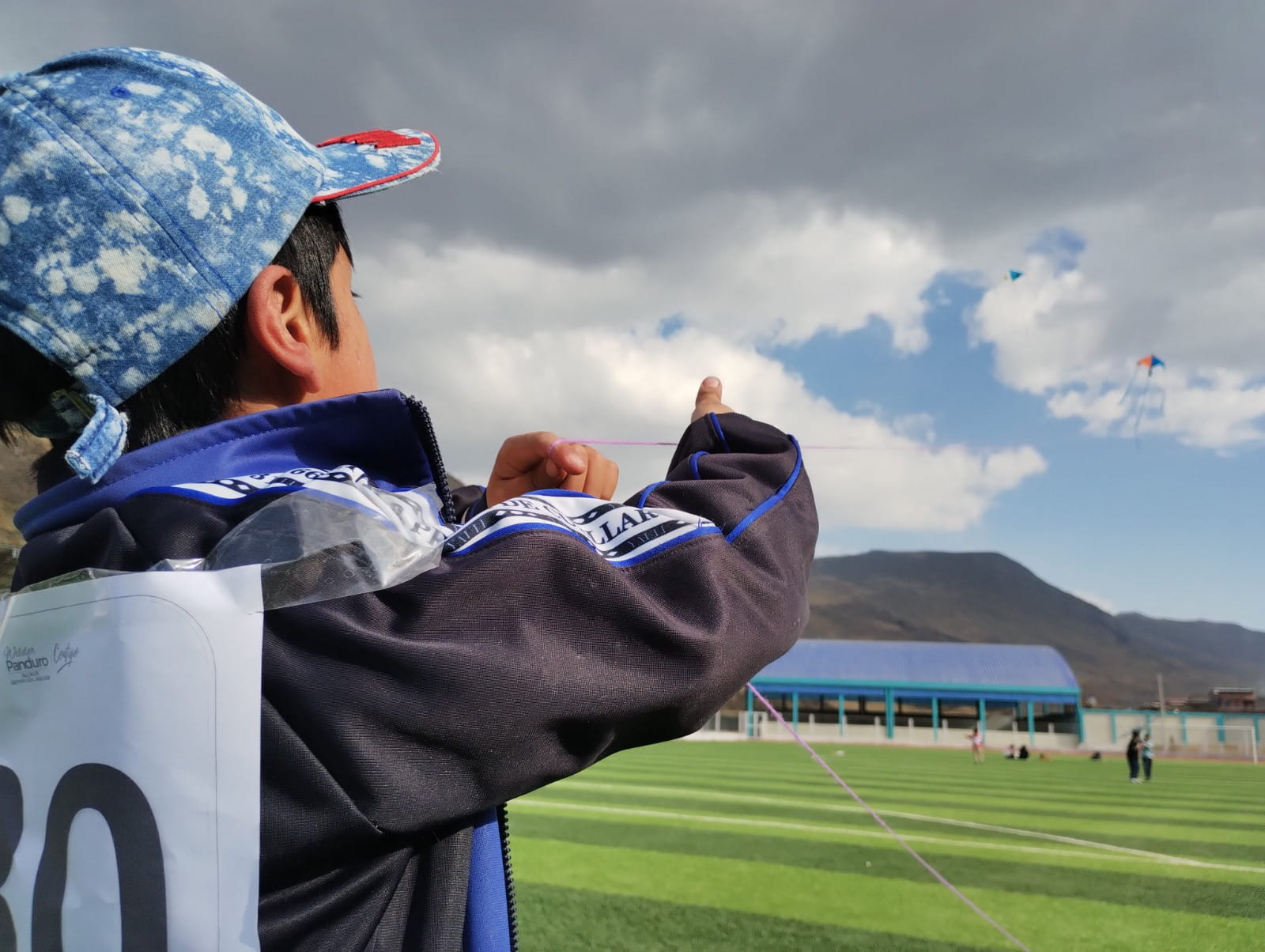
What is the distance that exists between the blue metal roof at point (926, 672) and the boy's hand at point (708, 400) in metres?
36.6

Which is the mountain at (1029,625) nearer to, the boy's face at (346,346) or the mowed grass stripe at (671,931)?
the mowed grass stripe at (671,931)

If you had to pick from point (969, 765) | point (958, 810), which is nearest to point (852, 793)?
point (958, 810)

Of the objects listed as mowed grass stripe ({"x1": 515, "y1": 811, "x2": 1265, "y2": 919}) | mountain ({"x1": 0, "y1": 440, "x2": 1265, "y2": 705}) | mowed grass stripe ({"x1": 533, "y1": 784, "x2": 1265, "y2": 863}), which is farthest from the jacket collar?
mountain ({"x1": 0, "y1": 440, "x2": 1265, "y2": 705})

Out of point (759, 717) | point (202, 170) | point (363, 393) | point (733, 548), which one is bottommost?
point (759, 717)

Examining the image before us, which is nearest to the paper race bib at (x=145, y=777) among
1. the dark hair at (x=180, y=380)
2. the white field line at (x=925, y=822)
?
the dark hair at (x=180, y=380)

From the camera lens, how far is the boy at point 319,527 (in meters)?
0.82

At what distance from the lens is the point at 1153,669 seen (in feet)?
455

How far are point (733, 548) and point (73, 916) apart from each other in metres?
0.71

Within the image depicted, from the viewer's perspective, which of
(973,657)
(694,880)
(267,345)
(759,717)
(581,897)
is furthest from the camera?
(973,657)

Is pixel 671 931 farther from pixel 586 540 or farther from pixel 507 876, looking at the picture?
pixel 586 540

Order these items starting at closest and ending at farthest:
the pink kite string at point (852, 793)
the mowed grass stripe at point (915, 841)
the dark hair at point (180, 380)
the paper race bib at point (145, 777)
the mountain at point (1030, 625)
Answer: the paper race bib at point (145, 777)
the dark hair at point (180, 380)
the pink kite string at point (852, 793)
the mowed grass stripe at point (915, 841)
the mountain at point (1030, 625)

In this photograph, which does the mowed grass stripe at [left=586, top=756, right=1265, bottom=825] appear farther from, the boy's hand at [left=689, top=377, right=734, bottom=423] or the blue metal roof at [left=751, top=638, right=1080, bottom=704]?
the blue metal roof at [left=751, top=638, right=1080, bottom=704]

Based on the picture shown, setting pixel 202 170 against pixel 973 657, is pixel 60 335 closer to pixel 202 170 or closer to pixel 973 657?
pixel 202 170

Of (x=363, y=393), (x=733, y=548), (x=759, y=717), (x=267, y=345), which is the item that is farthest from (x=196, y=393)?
(x=759, y=717)
